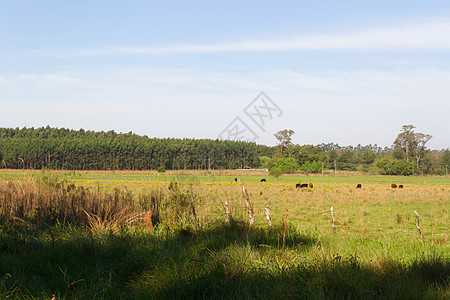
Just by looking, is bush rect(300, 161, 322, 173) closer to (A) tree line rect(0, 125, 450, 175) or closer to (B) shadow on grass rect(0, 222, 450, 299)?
(A) tree line rect(0, 125, 450, 175)

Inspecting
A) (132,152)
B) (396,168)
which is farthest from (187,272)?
(132,152)

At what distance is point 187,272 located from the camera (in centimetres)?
438

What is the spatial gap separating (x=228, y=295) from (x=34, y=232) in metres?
4.64

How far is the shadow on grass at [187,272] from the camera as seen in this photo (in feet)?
12.9

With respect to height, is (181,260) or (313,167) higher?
(181,260)

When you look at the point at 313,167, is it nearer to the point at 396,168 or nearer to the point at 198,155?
the point at 396,168

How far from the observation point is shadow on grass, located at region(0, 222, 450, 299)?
3920 mm

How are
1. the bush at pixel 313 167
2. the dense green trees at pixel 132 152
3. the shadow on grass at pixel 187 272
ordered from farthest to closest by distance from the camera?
1. the dense green trees at pixel 132 152
2. the bush at pixel 313 167
3. the shadow on grass at pixel 187 272

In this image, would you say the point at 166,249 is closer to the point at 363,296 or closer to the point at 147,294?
the point at 147,294

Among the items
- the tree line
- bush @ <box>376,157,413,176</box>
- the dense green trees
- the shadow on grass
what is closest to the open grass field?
the shadow on grass

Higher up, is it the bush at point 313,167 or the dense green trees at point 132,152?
the dense green trees at point 132,152

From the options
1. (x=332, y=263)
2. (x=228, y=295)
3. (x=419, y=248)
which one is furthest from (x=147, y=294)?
(x=419, y=248)

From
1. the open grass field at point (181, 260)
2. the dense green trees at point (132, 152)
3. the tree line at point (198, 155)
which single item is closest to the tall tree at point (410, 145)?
the tree line at point (198, 155)

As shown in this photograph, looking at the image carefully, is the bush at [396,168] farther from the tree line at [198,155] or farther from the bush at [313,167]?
the bush at [313,167]
